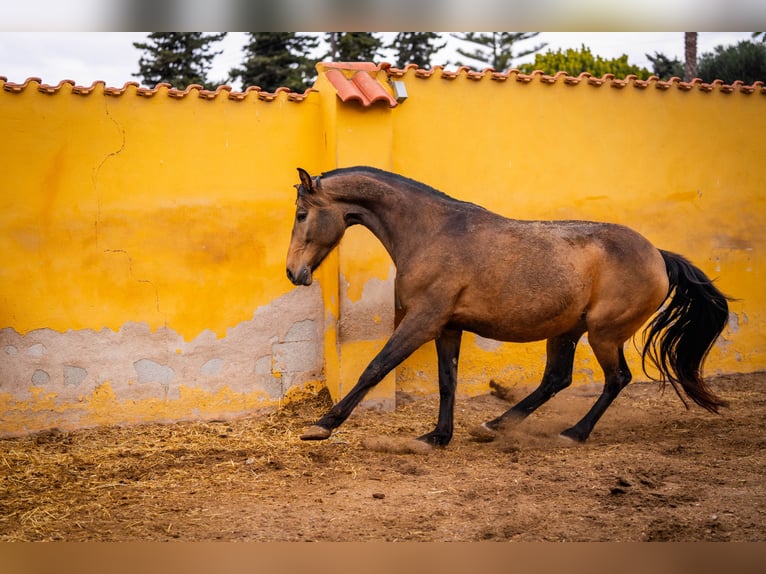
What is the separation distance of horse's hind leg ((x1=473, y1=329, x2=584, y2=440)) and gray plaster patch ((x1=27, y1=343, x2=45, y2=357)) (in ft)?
12.0

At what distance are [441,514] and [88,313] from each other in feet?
12.6

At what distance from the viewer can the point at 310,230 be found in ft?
19.0

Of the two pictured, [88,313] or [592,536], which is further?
[88,313]

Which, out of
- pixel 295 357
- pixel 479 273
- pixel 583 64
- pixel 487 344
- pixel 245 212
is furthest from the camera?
→ pixel 583 64

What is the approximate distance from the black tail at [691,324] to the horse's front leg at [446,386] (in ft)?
4.98

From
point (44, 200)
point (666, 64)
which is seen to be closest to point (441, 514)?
point (44, 200)

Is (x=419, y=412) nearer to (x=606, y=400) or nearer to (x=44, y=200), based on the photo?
(x=606, y=400)

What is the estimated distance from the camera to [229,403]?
23.8 feet

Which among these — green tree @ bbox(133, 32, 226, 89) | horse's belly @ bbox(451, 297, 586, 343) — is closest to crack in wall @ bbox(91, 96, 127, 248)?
horse's belly @ bbox(451, 297, 586, 343)

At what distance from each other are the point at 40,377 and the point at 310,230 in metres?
2.76

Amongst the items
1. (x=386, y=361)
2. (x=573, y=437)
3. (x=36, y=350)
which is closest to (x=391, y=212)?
(x=386, y=361)

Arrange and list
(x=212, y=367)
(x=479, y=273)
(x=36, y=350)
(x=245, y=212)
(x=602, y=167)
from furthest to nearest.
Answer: (x=602, y=167), (x=245, y=212), (x=212, y=367), (x=36, y=350), (x=479, y=273)

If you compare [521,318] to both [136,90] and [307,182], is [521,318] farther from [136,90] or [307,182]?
[136,90]

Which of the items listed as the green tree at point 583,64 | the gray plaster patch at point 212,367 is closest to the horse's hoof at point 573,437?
the gray plaster patch at point 212,367
